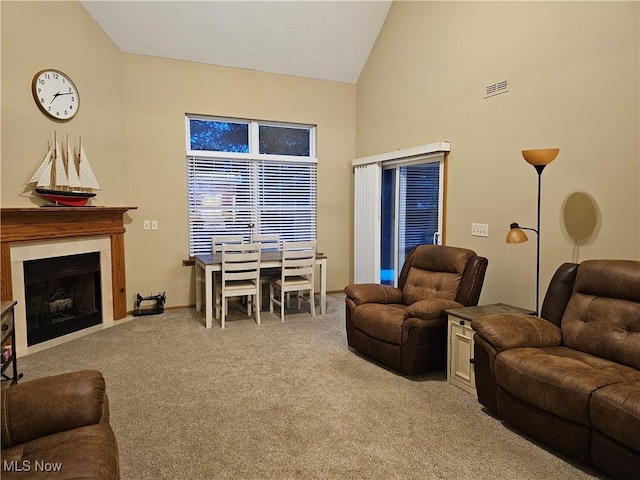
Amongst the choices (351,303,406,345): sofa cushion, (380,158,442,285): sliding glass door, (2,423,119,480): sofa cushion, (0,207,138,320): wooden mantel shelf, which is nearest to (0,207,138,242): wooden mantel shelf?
(0,207,138,320): wooden mantel shelf

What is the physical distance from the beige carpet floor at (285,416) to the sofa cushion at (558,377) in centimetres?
32

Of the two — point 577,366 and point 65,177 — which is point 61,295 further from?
point 577,366

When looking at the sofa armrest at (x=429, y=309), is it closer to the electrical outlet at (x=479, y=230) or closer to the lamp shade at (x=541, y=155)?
the electrical outlet at (x=479, y=230)

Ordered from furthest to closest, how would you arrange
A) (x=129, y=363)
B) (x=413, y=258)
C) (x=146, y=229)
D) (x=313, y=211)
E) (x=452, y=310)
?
(x=313, y=211) < (x=146, y=229) < (x=413, y=258) < (x=129, y=363) < (x=452, y=310)

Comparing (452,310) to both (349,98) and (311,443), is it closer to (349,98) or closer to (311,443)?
(311,443)

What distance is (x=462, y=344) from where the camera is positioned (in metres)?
3.16

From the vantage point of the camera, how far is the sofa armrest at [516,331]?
2611 millimetres

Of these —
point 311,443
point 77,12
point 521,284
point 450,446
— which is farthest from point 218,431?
point 77,12

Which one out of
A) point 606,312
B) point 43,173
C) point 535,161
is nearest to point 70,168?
point 43,173

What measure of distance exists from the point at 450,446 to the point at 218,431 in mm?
1390

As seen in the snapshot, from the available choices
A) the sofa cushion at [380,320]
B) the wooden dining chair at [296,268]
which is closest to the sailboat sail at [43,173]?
the wooden dining chair at [296,268]

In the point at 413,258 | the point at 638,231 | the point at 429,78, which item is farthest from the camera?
the point at 429,78

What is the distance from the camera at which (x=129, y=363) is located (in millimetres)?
3705

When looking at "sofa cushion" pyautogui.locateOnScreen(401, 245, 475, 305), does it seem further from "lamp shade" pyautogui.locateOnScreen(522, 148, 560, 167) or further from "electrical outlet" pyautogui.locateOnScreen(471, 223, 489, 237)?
"lamp shade" pyautogui.locateOnScreen(522, 148, 560, 167)
